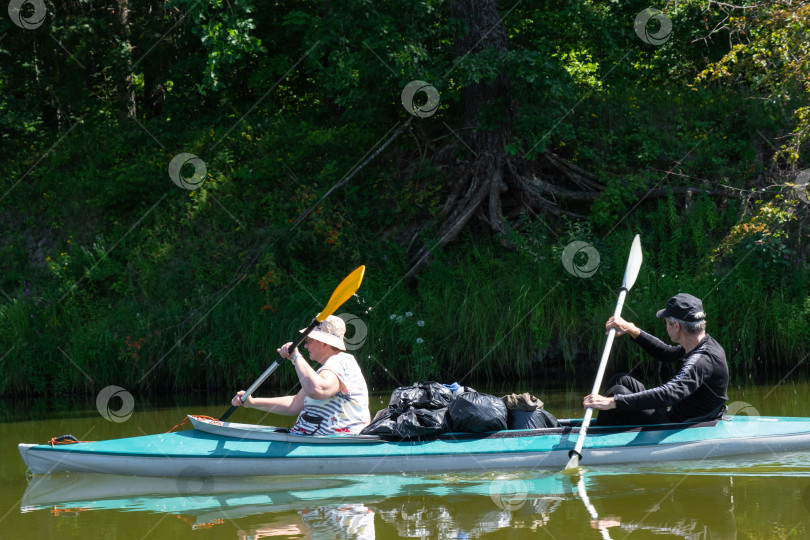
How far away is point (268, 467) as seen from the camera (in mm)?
6430

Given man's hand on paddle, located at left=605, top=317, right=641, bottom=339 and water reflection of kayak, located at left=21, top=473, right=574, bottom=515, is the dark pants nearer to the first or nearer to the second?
man's hand on paddle, located at left=605, top=317, right=641, bottom=339

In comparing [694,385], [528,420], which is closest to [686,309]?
[694,385]

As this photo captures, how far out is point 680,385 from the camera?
19.4ft

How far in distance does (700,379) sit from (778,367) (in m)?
5.23

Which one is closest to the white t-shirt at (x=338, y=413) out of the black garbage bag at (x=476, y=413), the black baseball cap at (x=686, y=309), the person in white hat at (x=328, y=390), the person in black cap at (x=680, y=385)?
the person in white hat at (x=328, y=390)

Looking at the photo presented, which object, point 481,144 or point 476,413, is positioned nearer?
point 476,413

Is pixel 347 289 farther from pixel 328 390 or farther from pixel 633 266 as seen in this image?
pixel 633 266

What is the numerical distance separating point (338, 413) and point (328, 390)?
0.37 metres

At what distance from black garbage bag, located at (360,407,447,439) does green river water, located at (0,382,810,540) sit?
315 mm

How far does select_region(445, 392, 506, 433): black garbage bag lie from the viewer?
249 inches

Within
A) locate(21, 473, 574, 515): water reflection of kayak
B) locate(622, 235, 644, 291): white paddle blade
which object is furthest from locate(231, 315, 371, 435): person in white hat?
locate(622, 235, 644, 291): white paddle blade

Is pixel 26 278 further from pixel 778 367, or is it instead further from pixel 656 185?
pixel 778 367

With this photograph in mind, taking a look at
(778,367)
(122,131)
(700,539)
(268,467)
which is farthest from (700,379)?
(122,131)

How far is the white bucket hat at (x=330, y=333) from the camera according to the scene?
6.20 metres
